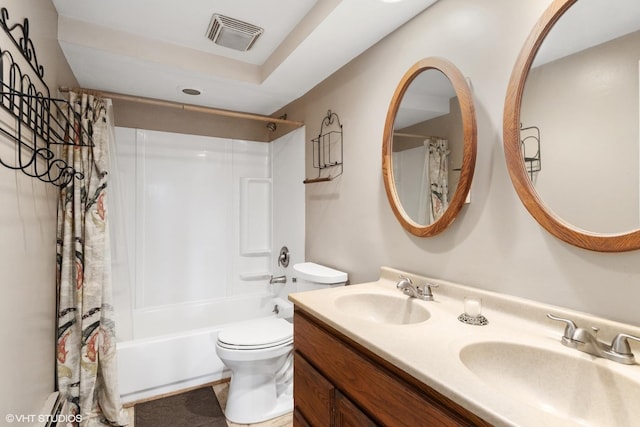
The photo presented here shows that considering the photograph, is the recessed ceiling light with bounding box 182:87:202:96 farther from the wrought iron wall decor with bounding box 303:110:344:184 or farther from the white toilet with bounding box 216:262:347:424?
the white toilet with bounding box 216:262:347:424

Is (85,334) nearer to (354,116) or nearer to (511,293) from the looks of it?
(354,116)

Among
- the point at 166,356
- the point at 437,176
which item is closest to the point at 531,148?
the point at 437,176

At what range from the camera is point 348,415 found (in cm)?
99

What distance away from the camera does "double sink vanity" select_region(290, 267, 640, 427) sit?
2.22ft

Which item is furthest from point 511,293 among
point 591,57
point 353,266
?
point 353,266

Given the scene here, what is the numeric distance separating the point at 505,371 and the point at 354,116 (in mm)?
1474

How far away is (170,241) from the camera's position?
2785 mm

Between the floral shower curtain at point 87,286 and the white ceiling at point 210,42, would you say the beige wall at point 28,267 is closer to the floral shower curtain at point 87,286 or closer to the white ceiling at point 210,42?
the floral shower curtain at point 87,286

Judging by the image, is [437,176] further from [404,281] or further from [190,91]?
[190,91]

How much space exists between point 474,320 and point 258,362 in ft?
4.40

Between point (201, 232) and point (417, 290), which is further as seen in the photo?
point (201, 232)

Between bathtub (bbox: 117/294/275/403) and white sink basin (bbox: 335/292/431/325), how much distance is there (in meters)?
1.43

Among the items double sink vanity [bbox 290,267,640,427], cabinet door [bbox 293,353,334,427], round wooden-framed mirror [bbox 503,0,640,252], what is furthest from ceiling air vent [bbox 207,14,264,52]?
cabinet door [bbox 293,353,334,427]

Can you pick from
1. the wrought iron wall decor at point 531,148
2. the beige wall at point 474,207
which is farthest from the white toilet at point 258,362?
the wrought iron wall decor at point 531,148
